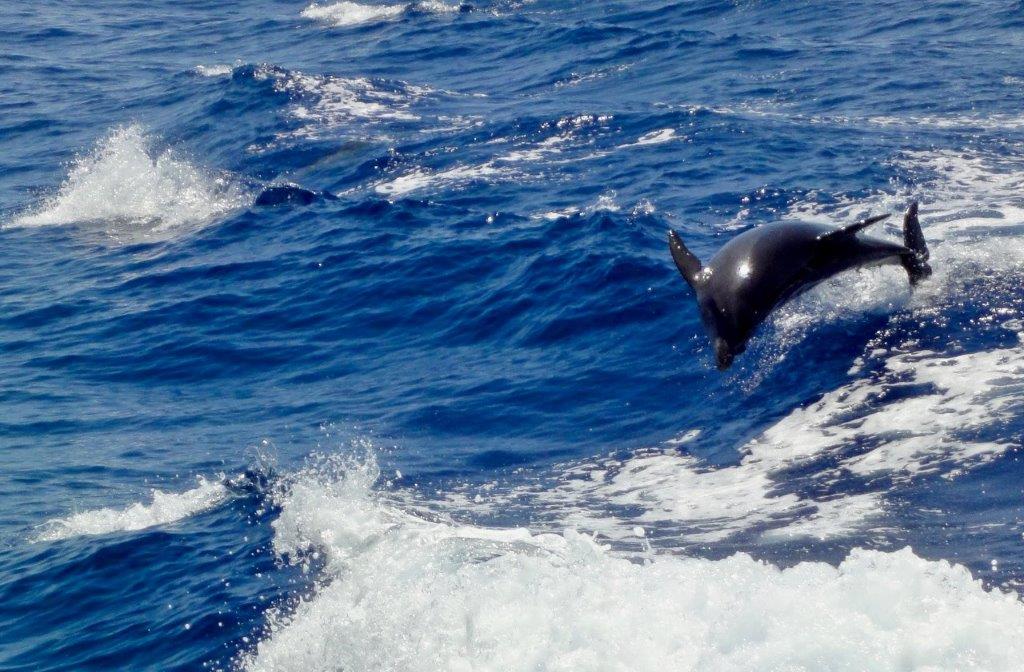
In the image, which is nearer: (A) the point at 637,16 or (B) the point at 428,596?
(B) the point at 428,596

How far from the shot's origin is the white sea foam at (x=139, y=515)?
9422 millimetres

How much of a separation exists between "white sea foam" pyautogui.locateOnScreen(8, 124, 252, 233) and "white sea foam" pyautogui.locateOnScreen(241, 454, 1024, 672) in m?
11.8

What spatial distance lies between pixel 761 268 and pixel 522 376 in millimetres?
2925

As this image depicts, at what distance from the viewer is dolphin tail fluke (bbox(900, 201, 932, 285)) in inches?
414

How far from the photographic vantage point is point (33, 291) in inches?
640

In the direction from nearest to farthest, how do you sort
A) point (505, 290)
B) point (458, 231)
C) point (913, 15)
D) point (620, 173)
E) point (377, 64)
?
point (505, 290) < point (458, 231) < point (620, 173) < point (913, 15) < point (377, 64)

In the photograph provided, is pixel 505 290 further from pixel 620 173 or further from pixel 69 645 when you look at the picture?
pixel 69 645

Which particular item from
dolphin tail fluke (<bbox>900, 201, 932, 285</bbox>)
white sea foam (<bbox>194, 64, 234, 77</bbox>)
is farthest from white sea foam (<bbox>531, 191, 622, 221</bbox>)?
white sea foam (<bbox>194, 64, 234, 77</bbox>)

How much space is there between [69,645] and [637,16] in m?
22.8

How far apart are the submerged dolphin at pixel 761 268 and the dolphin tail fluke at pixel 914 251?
0.06 metres

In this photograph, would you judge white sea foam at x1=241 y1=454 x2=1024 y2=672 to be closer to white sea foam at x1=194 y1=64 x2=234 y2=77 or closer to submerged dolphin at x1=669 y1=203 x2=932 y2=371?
submerged dolphin at x1=669 y1=203 x2=932 y2=371

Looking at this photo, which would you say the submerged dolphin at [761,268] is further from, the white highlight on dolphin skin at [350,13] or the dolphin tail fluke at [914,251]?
the white highlight on dolphin skin at [350,13]

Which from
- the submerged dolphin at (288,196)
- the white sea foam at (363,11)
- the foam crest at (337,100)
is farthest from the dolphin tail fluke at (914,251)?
the white sea foam at (363,11)

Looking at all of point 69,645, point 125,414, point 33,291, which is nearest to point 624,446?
point 69,645
